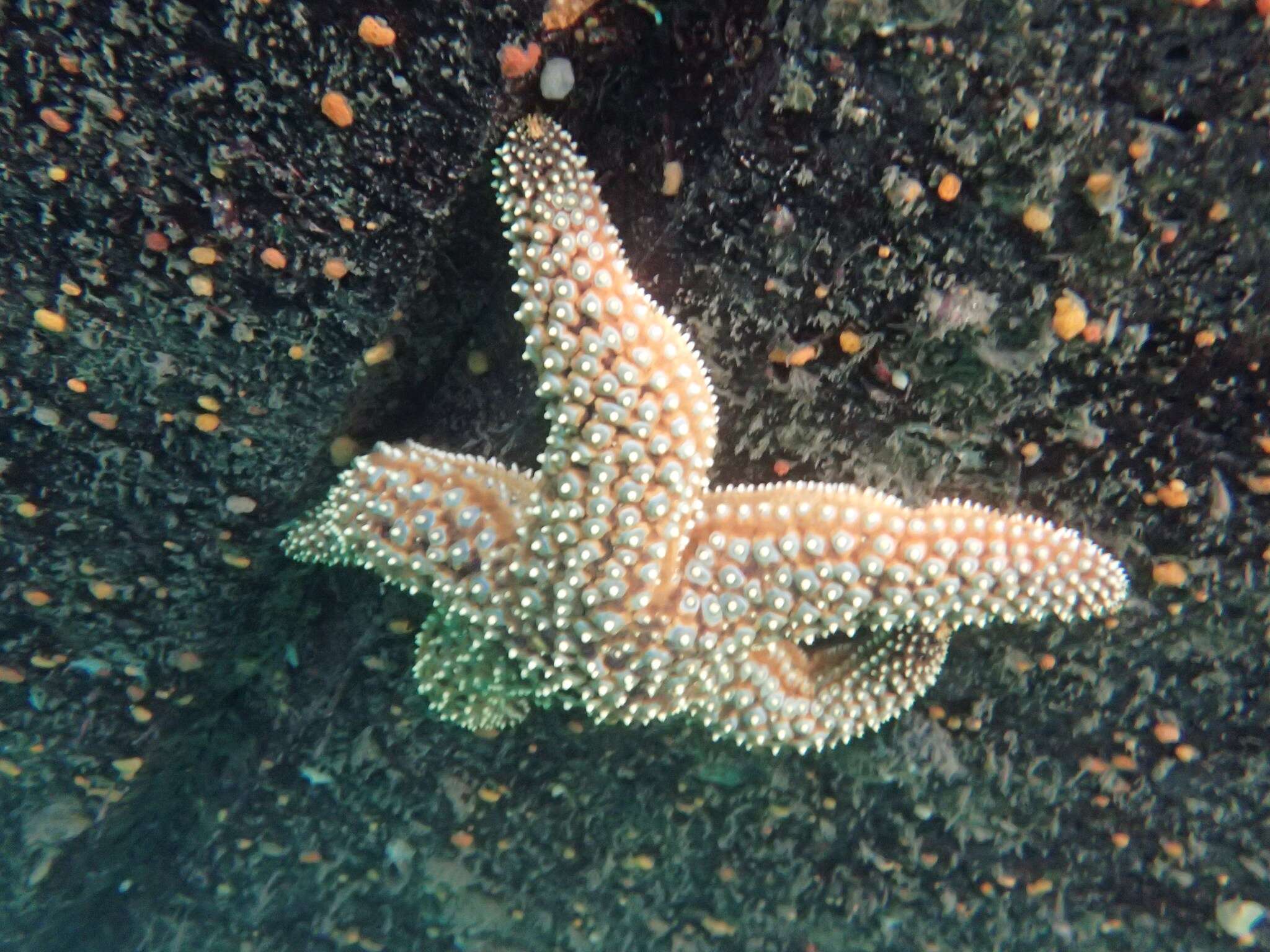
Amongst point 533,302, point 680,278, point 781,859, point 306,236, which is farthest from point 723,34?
point 781,859

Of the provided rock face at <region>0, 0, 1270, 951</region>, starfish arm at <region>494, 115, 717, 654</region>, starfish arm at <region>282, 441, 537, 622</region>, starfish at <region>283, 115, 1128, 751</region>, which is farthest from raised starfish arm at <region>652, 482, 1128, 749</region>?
starfish arm at <region>282, 441, 537, 622</region>

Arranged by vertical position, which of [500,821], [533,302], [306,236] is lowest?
[500,821]

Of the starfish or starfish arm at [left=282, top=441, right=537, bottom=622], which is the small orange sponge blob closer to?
the starfish

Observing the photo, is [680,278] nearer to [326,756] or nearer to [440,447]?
[440,447]

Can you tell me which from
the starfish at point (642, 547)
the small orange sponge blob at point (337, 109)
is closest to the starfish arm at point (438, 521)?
the starfish at point (642, 547)

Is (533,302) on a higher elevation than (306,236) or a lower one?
lower

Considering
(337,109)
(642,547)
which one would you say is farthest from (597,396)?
(337,109)
